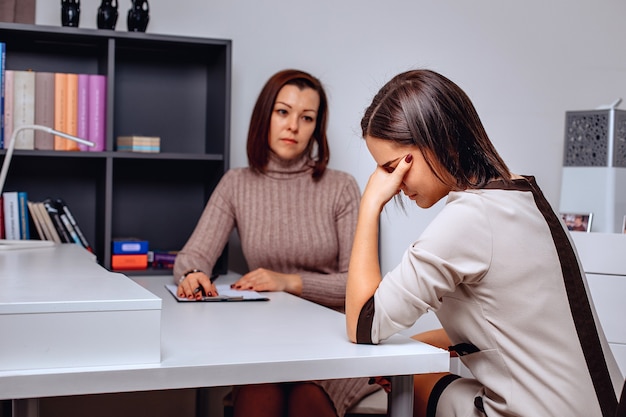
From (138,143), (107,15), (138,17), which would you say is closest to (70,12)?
(107,15)

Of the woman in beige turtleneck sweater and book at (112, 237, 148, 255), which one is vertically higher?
the woman in beige turtleneck sweater

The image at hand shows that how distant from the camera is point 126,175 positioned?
2.96m

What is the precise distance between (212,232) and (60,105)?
0.73 m

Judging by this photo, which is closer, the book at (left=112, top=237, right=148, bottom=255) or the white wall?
the book at (left=112, top=237, right=148, bottom=255)

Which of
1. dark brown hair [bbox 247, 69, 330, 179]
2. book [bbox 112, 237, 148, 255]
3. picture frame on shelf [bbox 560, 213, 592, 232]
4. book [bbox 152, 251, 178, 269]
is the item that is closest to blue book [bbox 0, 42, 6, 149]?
book [bbox 112, 237, 148, 255]

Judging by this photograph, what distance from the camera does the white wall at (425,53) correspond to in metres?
3.04

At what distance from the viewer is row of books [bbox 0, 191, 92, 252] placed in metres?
2.61

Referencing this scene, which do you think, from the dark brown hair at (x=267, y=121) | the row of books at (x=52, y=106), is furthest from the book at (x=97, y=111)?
the dark brown hair at (x=267, y=121)

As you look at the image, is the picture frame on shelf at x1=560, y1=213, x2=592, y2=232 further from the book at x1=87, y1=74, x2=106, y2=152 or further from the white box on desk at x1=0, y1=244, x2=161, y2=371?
the white box on desk at x1=0, y1=244, x2=161, y2=371

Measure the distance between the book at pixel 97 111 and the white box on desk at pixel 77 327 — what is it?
59.6 inches

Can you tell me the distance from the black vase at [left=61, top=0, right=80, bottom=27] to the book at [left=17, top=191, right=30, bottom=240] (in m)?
0.62

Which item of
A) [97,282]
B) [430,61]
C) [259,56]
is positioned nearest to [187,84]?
[259,56]

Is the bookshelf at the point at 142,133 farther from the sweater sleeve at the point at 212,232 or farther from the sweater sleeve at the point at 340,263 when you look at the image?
the sweater sleeve at the point at 340,263

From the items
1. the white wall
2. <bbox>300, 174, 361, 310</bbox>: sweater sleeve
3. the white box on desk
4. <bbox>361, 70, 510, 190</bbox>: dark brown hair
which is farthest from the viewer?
the white wall
